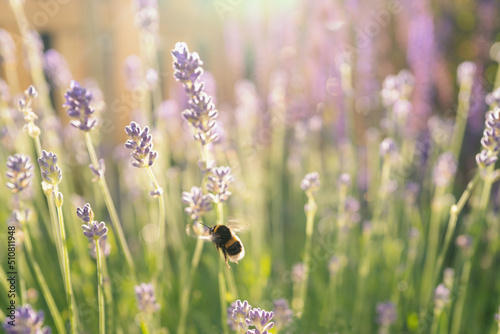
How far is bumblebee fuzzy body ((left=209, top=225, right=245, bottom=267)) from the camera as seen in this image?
145 cm

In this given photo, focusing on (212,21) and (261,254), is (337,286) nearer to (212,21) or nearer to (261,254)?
(261,254)

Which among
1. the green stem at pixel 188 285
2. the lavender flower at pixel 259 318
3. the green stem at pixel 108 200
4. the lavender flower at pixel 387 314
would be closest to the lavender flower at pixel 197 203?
the green stem at pixel 188 285

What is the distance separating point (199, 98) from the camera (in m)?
1.24

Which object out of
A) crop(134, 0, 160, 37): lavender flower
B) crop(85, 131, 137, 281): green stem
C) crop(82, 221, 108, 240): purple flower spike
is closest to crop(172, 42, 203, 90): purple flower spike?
crop(85, 131, 137, 281): green stem

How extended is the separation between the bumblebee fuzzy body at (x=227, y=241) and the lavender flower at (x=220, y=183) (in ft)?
0.64

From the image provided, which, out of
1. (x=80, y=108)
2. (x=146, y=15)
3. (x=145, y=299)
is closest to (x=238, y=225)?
(x=145, y=299)

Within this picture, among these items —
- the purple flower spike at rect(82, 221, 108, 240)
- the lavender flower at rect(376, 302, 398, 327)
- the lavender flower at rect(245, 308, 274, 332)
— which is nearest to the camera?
the lavender flower at rect(245, 308, 274, 332)

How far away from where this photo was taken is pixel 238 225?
4.78 ft

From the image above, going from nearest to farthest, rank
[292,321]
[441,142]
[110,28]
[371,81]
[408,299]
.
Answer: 1. [292,321]
2. [408,299]
3. [441,142]
4. [371,81]
5. [110,28]

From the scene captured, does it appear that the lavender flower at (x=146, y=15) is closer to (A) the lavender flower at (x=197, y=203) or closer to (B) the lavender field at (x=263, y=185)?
(B) the lavender field at (x=263, y=185)

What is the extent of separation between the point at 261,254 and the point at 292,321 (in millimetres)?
806

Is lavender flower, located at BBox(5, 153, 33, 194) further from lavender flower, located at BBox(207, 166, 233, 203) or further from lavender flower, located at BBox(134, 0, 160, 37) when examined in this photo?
→ lavender flower, located at BBox(134, 0, 160, 37)

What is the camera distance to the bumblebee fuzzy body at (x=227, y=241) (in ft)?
4.76

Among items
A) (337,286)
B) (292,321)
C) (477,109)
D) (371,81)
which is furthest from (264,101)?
(292,321)
